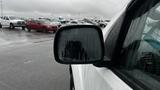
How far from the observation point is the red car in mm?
38112

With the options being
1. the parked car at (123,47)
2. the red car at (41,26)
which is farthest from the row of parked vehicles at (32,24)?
the parked car at (123,47)

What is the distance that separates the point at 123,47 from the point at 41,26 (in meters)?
37.5

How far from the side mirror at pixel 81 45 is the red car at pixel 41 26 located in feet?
118

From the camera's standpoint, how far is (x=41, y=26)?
129ft

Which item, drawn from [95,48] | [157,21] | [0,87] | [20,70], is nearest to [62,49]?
[95,48]

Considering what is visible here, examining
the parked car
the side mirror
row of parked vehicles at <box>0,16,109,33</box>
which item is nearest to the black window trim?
the parked car

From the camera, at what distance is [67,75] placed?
8570mm

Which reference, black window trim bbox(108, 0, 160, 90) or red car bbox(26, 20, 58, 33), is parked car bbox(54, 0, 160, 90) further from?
red car bbox(26, 20, 58, 33)

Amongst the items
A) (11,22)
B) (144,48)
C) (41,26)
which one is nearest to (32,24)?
(41,26)

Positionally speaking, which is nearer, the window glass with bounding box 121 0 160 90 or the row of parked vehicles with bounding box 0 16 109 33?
the window glass with bounding box 121 0 160 90

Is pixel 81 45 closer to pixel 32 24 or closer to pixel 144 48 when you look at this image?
pixel 144 48

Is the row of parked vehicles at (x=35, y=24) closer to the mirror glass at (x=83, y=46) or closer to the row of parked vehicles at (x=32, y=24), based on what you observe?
the row of parked vehicles at (x=32, y=24)

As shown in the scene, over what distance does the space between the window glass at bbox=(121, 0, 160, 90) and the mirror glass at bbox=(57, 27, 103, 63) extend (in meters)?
0.20

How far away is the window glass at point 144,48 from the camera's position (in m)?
1.75
